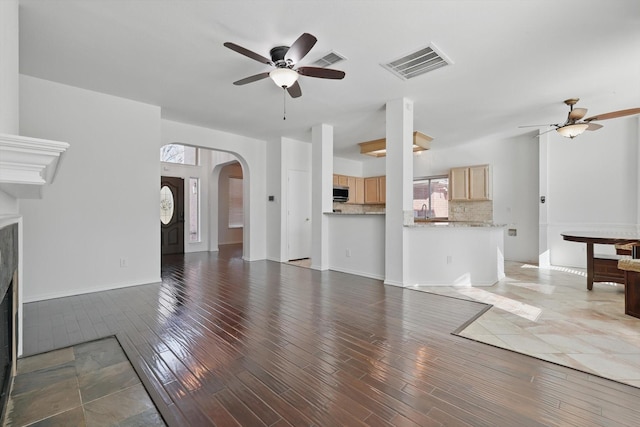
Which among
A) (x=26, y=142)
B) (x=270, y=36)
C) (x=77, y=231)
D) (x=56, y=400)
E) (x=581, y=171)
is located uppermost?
(x=270, y=36)

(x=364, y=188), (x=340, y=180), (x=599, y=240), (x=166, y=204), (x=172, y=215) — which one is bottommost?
(x=599, y=240)

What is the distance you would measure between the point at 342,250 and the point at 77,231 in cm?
401

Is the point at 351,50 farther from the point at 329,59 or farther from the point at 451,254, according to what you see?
the point at 451,254

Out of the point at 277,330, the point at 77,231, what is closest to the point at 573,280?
the point at 277,330

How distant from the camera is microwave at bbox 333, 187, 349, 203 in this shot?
7.82 meters

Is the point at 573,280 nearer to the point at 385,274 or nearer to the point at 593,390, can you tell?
the point at 385,274

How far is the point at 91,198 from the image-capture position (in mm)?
4016

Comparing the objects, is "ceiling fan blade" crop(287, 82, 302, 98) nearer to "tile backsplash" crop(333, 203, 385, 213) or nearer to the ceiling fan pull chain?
the ceiling fan pull chain

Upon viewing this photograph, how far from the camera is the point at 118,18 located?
2.51m

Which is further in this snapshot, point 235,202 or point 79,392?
point 235,202

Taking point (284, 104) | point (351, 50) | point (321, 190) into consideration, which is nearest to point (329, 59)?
point (351, 50)

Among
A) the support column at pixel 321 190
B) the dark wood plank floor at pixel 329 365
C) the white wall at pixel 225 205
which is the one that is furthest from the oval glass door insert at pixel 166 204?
the support column at pixel 321 190

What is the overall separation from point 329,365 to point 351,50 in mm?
2911

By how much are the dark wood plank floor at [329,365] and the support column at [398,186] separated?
0.76 m
